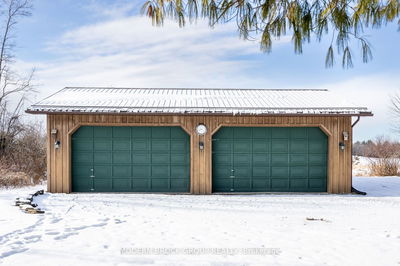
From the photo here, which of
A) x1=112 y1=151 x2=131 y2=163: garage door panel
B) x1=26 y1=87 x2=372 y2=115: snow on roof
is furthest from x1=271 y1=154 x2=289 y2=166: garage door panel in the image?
x1=112 y1=151 x2=131 y2=163: garage door panel

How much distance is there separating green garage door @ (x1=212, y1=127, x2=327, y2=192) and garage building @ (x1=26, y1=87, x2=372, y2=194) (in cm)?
3

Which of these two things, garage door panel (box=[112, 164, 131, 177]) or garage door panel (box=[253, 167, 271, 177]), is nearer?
garage door panel (box=[112, 164, 131, 177])

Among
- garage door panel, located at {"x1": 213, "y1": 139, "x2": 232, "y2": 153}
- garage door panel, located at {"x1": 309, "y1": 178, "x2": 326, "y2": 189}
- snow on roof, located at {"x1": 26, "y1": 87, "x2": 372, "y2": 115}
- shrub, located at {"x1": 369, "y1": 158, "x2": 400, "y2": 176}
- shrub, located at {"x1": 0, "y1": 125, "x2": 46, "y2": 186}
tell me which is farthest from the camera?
shrub, located at {"x1": 369, "y1": 158, "x2": 400, "y2": 176}

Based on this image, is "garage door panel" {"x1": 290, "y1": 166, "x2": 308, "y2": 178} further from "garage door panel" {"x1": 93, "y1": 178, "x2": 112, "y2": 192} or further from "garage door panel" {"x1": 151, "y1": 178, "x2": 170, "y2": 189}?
"garage door panel" {"x1": 93, "y1": 178, "x2": 112, "y2": 192}

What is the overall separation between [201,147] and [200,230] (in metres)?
3.67

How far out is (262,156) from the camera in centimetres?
868

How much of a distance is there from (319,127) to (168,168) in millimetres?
4651

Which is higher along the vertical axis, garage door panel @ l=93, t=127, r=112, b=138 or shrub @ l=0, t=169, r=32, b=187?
garage door panel @ l=93, t=127, r=112, b=138

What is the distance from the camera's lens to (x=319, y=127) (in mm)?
8648

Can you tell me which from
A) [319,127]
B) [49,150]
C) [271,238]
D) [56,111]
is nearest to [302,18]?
[271,238]

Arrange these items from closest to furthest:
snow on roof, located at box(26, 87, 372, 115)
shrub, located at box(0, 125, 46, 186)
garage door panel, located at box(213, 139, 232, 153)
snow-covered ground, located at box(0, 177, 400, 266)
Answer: snow-covered ground, located at box(0, 177, 400, 266)
snow on roof, located at box(26, 87, 372, 115)
garage door panel, located at box(213, 139, 232, 153)
shrub, located at box(0, 125, 46, 186)

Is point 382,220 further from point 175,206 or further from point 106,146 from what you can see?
point 106,146

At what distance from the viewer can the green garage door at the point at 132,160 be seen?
27.9 ft

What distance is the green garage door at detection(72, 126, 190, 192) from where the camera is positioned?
27.9 feet
